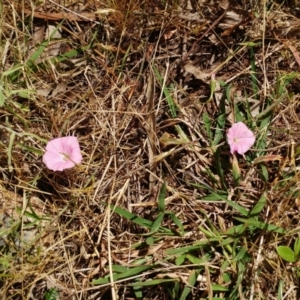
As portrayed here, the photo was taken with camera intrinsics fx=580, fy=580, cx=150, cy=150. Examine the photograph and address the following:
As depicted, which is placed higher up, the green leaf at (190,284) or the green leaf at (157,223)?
the green leaf at (157,223)

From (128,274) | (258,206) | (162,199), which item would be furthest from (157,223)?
(258,206)

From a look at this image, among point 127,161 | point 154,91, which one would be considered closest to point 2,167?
point 127,161

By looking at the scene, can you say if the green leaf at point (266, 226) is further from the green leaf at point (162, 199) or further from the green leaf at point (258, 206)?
the green leaf at point (162, 199)

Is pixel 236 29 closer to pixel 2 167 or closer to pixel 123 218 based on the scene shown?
pixel 123 218

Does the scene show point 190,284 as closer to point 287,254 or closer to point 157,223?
point 157,223

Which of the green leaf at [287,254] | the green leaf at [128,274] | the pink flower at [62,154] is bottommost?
the green leaf at [128,274]

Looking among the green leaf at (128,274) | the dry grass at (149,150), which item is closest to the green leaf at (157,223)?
the dry grass at (149,150)
